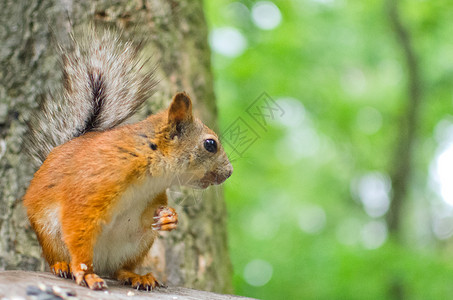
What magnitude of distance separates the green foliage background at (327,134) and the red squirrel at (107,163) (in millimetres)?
1719

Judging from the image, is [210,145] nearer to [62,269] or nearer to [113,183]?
[113,183]

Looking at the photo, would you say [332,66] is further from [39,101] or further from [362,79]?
[39,101]

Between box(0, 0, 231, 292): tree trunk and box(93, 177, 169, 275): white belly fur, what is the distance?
39cm

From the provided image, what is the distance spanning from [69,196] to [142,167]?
283mm

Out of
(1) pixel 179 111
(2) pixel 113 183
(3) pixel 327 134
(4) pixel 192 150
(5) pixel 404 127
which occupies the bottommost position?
(2) pixel 113 183

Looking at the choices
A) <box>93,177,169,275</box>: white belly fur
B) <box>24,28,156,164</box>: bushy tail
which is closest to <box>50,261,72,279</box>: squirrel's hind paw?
<box>93,177,169,275</box>: white belly fur

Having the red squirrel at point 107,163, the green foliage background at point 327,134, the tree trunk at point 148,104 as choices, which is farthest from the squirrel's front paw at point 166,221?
the green foliage background at point 327,134

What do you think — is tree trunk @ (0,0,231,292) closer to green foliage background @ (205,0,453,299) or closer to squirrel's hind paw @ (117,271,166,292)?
squirrel's hind paw @ (117,271,166,292)

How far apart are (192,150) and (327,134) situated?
6.17m

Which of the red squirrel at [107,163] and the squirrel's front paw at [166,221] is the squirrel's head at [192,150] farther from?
the squirrel's front paw at [166,221]

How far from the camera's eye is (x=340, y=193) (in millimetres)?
9430

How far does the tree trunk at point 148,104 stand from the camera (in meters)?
2.36

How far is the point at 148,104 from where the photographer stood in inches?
105

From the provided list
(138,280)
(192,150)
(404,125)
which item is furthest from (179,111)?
(404,125)
